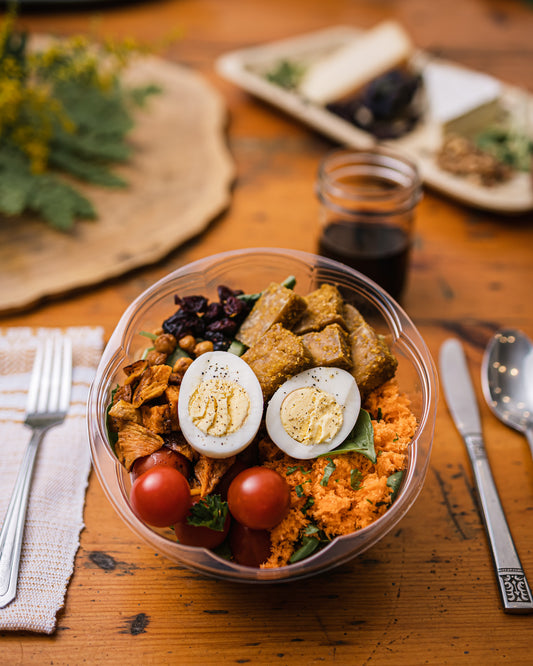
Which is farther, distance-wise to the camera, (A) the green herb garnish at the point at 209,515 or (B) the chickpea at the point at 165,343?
(B) the chickpea at the point at 165,343

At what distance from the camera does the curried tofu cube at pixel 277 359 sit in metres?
1.45

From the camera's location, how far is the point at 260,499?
124 cm

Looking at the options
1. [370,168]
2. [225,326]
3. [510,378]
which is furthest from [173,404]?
[370,168]

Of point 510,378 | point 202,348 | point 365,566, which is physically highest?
point 202,348

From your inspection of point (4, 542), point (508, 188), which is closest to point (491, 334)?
point (508, 188)

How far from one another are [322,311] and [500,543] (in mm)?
749

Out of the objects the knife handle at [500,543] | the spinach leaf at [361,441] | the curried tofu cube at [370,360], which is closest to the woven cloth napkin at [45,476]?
the spinach leaf at [361,441]

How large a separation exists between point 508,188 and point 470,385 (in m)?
1.17

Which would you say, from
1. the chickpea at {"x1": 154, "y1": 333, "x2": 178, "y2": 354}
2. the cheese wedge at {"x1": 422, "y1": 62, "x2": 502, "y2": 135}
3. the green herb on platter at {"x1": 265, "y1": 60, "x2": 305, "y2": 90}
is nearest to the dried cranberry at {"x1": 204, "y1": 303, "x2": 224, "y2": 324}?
the chickpea at {"x1": 154, "y1": 333, "x2": 178, "y2": 354}

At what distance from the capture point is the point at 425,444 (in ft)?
4.49

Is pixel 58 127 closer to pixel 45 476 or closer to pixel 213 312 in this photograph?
pixel 213 312

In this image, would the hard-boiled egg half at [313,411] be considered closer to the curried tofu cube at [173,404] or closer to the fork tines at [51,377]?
the curried tofu cube at [173,404]

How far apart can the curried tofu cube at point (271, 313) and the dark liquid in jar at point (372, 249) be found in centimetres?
51

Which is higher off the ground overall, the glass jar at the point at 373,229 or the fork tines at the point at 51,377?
the glass jar at the point at 373,229
